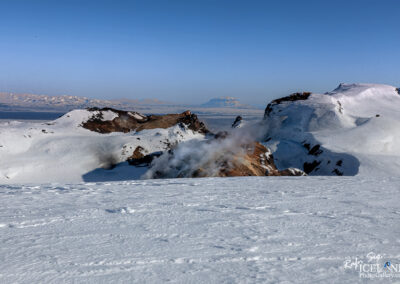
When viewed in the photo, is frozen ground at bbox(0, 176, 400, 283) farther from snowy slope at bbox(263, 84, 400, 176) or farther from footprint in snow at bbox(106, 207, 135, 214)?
snowy slope at bbox(263, 84, 400, 176)

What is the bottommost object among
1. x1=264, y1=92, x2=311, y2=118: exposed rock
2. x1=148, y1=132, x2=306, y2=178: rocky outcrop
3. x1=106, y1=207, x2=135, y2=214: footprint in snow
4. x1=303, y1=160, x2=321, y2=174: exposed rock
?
x1=303, y1=160, x2=321, y2=174: exposed rock

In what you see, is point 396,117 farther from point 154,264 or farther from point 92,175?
point 154,264

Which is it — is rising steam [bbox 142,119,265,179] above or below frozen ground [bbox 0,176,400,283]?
below

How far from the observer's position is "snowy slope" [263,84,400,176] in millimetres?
21422

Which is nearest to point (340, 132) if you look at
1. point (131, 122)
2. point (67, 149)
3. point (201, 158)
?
point (201, 158)

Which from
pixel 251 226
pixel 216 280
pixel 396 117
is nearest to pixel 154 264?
pixel 216 280

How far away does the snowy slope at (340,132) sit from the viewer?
70.3 feet

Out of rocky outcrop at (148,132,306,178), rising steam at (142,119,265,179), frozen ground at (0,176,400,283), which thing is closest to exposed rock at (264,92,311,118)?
rising steam at (142,119,265,179)

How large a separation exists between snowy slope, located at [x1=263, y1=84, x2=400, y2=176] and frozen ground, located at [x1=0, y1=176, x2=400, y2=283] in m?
14.6

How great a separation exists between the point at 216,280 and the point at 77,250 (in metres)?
1.87

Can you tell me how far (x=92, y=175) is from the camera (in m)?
21.8

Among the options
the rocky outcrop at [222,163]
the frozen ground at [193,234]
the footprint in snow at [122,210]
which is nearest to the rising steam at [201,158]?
the rocky outcrop at [222,163]

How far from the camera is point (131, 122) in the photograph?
3102 centimetres

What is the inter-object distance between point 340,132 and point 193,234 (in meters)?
25.2
